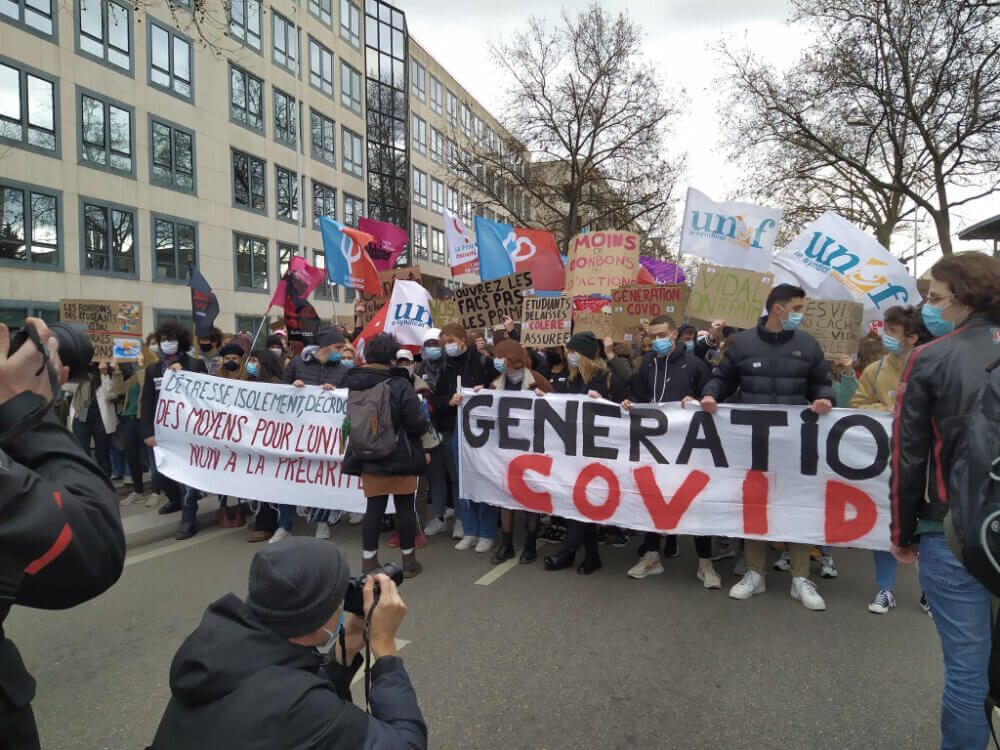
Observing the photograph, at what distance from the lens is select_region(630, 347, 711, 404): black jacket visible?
5.54m

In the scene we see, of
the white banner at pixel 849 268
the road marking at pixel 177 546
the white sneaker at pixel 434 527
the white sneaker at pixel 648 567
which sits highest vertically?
the white banner at pixel 849 268

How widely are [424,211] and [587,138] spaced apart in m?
22.2

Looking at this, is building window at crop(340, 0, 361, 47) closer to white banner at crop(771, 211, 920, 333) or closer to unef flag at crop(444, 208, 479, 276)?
unef flag at crop(444, 208, 479, 276)

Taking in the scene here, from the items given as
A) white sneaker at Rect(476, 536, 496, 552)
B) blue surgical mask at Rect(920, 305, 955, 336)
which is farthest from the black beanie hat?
white sneaker at Rect(476, 536, 496, 552)

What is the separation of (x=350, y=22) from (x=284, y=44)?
7.65m

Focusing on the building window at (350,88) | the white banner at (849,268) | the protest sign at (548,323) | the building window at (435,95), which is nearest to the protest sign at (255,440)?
the protest sign at (548,323)

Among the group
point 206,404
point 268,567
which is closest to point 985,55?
point 206,404

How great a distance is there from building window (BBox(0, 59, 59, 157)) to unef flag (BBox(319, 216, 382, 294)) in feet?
44.3

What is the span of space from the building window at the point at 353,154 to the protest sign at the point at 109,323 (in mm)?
27526

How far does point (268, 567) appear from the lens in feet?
5.50

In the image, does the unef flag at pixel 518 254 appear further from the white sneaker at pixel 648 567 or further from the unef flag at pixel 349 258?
the white sneaker at pixel 648 567

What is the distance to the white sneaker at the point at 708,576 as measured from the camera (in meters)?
4.97

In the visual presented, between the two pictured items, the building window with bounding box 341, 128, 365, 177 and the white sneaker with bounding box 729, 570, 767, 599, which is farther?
the building window with bounding box 341, 128, 365, 177

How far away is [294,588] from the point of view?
1650 mm
